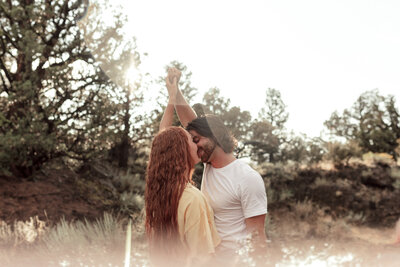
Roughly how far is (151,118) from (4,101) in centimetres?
388

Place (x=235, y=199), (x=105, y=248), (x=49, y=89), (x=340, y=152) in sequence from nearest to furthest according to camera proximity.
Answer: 1. (x=235, y=199)
2. (x=105, y=248)
3. (x=49, y=89)
4. (x=340, y=152)

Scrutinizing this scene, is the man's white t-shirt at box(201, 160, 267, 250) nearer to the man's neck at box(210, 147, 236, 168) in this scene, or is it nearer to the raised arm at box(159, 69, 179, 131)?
the man's neck at box(210, 147, 236, 168)

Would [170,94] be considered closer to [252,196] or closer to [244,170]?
[244,170]

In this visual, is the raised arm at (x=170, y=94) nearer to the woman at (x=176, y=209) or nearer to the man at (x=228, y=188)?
the man at (x=228, y=188)

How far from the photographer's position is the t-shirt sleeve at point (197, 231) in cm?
197

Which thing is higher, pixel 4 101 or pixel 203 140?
pixel 4 101

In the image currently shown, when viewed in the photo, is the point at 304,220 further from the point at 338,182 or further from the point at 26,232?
the point at 26,232

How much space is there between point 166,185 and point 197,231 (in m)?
0.32

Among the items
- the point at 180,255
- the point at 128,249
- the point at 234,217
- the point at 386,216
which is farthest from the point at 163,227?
the point at 386,216

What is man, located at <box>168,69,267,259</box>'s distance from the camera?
7.79ft

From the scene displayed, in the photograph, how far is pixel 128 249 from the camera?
20.9ft

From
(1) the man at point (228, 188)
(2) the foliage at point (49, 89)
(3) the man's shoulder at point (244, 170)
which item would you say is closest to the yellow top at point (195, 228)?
(1) the man at point (228, 188)

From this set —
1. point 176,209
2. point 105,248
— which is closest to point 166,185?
point 176,209

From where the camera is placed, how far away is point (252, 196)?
237 cm
